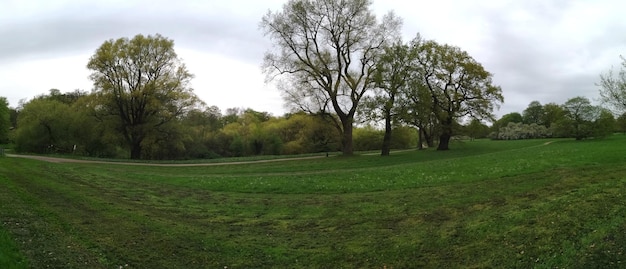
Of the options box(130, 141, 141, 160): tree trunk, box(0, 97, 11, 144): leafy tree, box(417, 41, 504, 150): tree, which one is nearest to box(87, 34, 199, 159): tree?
box(130, 141, 141, 160): tree trunk

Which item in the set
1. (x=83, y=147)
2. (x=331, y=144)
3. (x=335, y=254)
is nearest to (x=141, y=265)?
(x=335, y=254)

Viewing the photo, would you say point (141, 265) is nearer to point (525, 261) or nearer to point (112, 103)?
point (525, 261)

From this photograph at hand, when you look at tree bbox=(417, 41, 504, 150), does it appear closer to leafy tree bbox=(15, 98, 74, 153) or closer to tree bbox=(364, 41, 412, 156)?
tree bbox=(364, 41, 412, 156)

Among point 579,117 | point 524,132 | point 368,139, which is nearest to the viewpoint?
point 579,117

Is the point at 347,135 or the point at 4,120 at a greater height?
the point at 4,120

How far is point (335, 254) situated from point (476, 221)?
4.07 meters

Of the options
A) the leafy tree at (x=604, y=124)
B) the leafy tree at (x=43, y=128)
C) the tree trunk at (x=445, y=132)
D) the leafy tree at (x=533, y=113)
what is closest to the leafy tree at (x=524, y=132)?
the leafy tree at (x=533, y=113)

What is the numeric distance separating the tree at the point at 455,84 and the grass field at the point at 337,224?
29.5 metres

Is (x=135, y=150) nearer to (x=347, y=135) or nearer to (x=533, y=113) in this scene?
(x=347, y=135)

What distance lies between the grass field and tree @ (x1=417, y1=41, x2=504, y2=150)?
96.9ft

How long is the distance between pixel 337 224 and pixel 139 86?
141ft

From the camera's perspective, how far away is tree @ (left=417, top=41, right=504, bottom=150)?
47312mm

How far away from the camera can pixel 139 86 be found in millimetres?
48438

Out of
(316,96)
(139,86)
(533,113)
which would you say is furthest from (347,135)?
(533,113)
